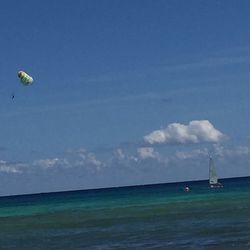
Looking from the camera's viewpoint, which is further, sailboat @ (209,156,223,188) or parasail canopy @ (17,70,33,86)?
sailboat @ (209,156,223,188)

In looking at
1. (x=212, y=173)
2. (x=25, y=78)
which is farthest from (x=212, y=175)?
(x=25, y=78)

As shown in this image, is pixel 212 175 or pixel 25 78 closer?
pixel 25 78

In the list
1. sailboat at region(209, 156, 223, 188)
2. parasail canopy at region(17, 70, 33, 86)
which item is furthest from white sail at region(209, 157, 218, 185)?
parasail canopy at region(17, 70, 33, 86)

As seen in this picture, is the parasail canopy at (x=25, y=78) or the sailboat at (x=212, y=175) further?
the sailboat at (x=212, y=175)

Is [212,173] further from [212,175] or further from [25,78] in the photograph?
[25,78]

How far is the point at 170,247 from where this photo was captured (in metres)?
35.1

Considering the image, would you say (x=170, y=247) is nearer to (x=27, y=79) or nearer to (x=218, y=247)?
(x=218, y=247)

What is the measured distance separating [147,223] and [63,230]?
6078 millimetres

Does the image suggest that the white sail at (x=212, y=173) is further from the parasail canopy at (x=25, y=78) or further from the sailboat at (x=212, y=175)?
the parasail canopy at (x=25, y=78)

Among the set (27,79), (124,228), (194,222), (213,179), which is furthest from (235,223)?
(213,179)

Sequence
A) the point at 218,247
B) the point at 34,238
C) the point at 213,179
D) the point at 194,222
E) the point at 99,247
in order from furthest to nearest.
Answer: the point at 213,179, the point at 194,222, the point at 34,238, the point at 99,247, the point at 218,247

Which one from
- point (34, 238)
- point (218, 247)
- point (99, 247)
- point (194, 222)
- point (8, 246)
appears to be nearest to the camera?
point (218, 247)

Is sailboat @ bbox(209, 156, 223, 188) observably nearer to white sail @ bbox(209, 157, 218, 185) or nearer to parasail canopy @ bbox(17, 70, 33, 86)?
white sail @ bbox(209, 157, 218, 185)

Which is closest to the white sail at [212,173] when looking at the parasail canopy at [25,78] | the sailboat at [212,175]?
the sailboat at [212,175]
